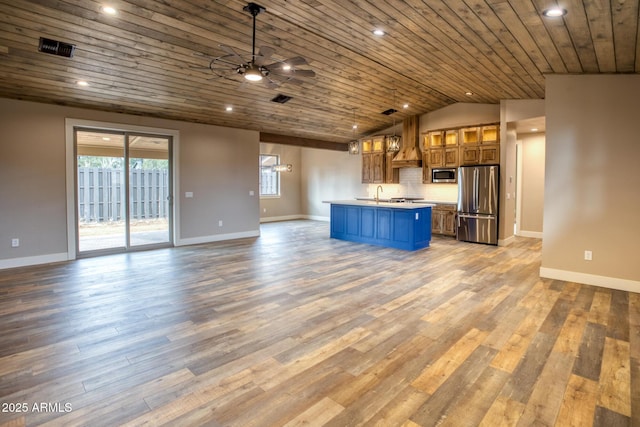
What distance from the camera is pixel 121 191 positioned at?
6801mm

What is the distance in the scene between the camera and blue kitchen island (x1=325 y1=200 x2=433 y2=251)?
698 centimetres

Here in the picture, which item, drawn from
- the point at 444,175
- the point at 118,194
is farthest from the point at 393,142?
the point at 118,194

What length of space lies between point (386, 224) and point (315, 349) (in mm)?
4812

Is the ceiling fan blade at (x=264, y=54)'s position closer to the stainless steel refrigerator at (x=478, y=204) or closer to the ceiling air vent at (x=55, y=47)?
the ceiling air vent at (x=55, y=47)

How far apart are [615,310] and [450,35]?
3.55 m

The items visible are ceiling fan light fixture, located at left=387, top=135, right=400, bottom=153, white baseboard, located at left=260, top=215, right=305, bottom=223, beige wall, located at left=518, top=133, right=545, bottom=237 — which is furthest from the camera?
white baseboard, located at left=260, top=215, right=305, bottom=223

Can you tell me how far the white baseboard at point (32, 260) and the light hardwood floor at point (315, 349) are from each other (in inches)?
21.8

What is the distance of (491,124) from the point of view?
25.4ft

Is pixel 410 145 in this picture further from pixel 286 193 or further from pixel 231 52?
pixel 231 52

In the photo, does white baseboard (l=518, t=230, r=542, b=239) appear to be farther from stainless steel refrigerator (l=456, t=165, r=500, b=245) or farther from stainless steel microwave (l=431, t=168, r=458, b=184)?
stainless steel microwave (l=431, t=168, r=458, b=184)

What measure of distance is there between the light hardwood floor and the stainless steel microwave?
12.1 ft

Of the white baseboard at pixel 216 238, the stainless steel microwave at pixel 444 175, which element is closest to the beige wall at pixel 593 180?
the stainless steel microwave at pixel 444 175

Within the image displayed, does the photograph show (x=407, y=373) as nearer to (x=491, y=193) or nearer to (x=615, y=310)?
(x=615, y=310)

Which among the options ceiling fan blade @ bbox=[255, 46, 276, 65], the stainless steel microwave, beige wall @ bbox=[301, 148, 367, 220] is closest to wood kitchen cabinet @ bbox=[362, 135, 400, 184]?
beige wall @ bbox=[301, 148, 367, 220]
